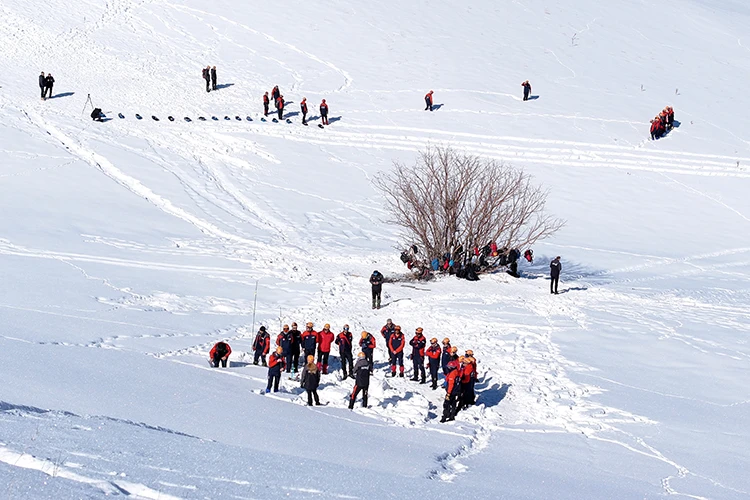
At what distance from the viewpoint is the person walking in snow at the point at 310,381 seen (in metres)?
13.3

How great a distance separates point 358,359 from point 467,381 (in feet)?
6.29

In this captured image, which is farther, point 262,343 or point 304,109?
point 304,109

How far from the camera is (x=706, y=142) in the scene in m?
40.1

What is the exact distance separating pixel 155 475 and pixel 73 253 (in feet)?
49.7

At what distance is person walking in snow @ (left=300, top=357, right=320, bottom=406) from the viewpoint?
13.3 metres

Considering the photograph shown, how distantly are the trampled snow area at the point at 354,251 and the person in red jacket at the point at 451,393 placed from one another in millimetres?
240

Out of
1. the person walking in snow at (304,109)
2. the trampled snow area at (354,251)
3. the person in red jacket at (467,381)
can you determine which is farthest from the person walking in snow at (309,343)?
the person walking in snow at (304,109)

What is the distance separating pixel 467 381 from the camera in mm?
14180

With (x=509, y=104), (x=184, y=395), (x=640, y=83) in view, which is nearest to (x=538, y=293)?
(x=184, y=395)

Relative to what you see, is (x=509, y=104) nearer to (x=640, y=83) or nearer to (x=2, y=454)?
(x=640, y=83)

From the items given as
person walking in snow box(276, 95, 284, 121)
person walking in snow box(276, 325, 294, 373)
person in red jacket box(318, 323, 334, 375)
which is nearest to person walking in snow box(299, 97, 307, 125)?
person walking in snow box(276, 95, 284, 121)

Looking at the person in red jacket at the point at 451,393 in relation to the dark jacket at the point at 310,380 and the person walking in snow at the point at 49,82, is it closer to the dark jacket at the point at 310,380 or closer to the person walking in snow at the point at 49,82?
the dark jacket at the point at 310,380

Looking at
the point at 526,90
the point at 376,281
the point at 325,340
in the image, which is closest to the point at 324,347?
the point at 325,340

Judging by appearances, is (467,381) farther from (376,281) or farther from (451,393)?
(376,281)
